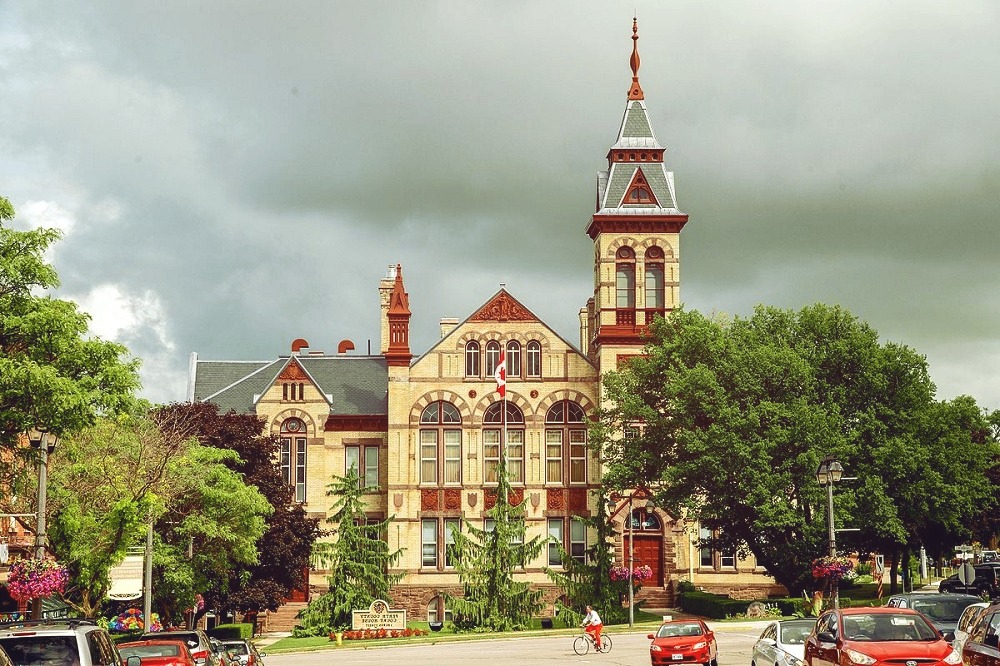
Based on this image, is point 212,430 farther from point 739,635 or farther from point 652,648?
point 652,648

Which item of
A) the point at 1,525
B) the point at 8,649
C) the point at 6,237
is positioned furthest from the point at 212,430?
the point at 8,649

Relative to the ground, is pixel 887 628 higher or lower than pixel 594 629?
higher

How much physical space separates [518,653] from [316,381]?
106ft

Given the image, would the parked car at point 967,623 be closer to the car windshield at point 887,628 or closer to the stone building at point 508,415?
the car windshield at point 887,628

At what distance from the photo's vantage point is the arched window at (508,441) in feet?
238

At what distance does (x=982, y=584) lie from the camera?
59562mm

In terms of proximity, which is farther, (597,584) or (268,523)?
(597,584)

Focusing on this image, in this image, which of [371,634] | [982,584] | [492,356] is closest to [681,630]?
[371,634]

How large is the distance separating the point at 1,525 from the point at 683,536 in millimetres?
33470

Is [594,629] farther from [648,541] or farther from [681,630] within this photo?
[648,541]

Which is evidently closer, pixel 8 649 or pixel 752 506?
pixel 8 649

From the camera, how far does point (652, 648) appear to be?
117 feet

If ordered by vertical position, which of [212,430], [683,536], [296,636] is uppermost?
[212,430]

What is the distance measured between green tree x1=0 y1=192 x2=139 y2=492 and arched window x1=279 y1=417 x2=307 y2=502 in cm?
4115
